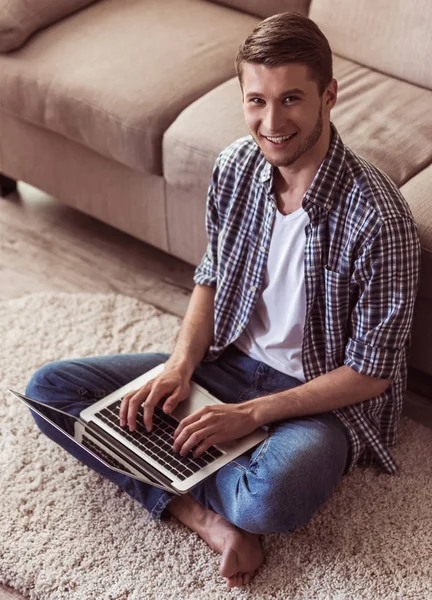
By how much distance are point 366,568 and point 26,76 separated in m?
1.47

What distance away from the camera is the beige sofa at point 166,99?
208 centimetres

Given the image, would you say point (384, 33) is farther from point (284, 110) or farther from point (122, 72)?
point (284, 110)

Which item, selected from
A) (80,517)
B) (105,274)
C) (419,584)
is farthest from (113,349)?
(419,584)

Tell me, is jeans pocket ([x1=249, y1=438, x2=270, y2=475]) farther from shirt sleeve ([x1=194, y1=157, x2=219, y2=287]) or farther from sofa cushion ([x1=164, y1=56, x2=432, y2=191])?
sofa cushion ([x1=164, y1=56, x2=432, y2=191])

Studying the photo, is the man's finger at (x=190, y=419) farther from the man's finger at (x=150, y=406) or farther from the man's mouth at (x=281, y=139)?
the man's mouth at (x=281, y=139)

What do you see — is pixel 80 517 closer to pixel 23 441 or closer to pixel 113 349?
pixel 23 441

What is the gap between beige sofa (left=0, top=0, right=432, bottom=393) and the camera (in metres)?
2.08

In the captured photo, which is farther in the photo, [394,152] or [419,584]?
[394,152]

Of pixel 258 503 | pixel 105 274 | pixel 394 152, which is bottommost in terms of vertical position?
pixel 105 274

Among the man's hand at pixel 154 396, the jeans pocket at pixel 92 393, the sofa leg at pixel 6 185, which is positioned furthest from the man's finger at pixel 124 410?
the sofa leg at pixel 6 185

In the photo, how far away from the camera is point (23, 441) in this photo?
1988 mm

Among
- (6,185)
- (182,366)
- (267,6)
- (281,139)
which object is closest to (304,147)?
(281,139)

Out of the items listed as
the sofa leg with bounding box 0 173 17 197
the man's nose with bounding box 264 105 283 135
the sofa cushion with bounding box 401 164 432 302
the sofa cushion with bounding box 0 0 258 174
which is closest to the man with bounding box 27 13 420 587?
the man's nose with bounding box 264 105 283 135

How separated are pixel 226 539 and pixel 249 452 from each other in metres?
0.17
